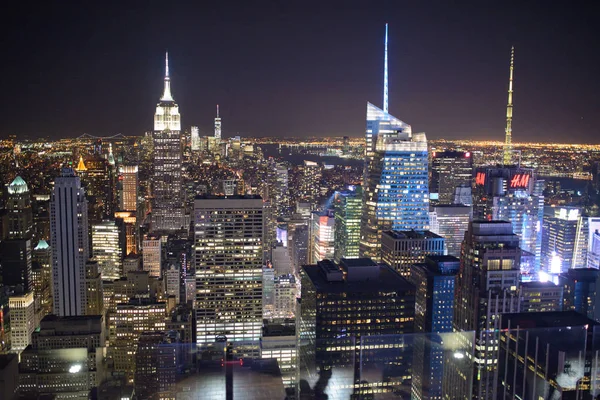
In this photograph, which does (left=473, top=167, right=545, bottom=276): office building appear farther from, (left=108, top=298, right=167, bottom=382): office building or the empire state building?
the empire state building

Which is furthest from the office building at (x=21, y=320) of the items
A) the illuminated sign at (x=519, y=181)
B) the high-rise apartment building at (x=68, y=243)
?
the illuminated sign at (x=519, y=181)

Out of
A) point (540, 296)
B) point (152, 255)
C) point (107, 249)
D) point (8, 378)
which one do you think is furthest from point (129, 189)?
point (540, 296)

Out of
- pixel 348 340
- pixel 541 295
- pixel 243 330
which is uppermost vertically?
pixel 348 340

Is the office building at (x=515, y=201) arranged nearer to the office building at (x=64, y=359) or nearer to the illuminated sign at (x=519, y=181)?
the illuminated sign at (x=519, y=181)

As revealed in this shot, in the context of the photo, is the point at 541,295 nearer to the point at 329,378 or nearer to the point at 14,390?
the point at 329,378

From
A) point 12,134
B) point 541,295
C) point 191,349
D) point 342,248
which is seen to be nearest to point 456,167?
point 342,248

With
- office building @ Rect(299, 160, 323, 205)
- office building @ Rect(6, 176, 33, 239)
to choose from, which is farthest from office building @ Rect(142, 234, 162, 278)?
office building @ Rect(299, 160, 323, 205)
